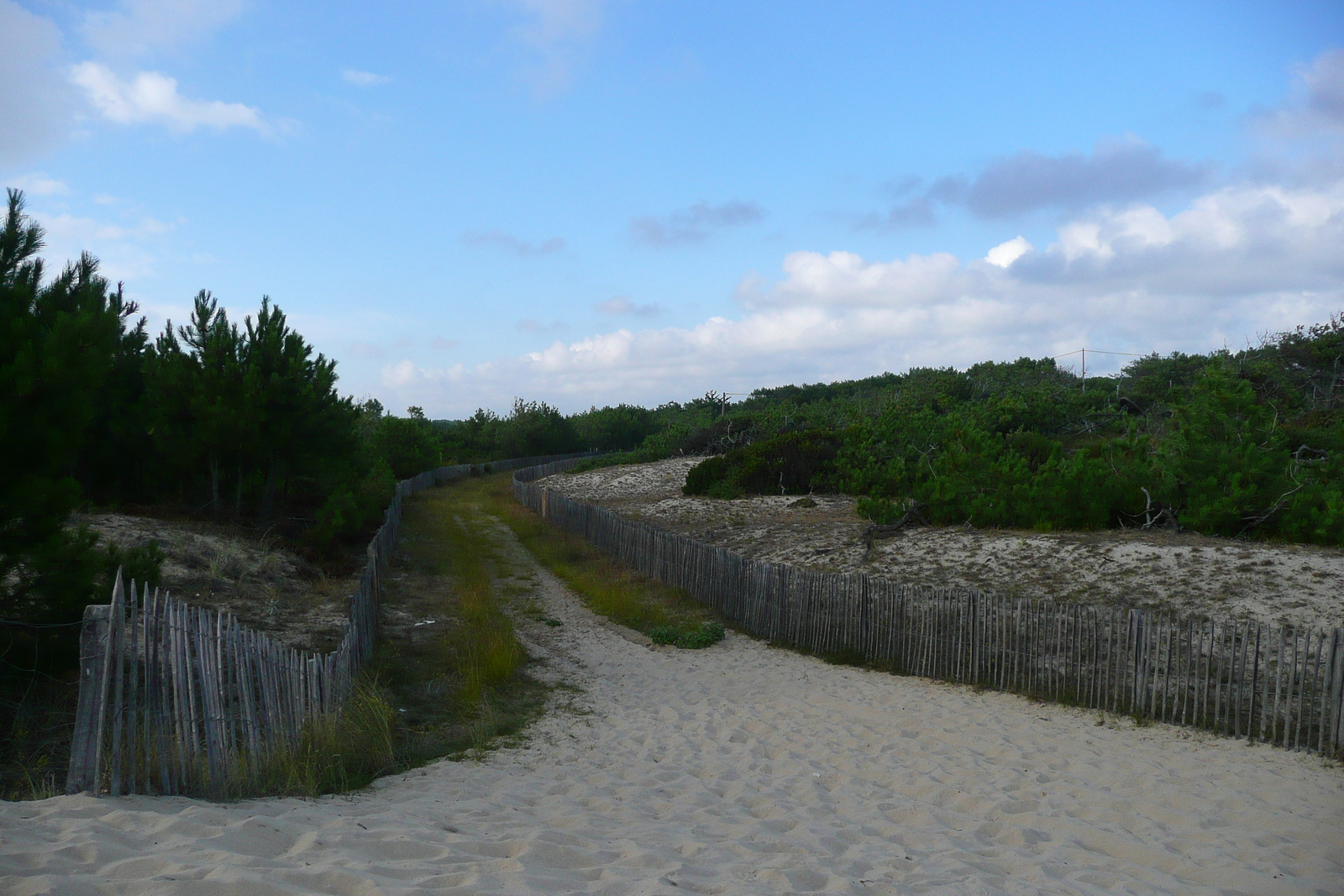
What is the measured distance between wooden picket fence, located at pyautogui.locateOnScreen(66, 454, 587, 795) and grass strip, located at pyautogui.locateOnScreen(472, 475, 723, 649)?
20.8 ft

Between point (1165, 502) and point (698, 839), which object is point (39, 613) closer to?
point (698, 839)

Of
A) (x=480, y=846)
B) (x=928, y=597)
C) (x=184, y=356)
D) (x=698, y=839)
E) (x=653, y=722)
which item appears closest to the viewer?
(x=480, y=846)

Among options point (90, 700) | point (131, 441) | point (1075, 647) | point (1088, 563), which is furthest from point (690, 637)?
point (131, 441)

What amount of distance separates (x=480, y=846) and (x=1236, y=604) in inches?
352

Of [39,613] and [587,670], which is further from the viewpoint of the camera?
[587,670]

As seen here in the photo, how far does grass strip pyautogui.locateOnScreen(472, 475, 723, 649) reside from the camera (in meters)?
11.3

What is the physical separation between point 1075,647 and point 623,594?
763 cm

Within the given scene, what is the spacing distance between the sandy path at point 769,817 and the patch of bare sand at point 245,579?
15.1ft

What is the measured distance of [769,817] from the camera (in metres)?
5.11

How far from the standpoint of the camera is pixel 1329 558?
9281mm

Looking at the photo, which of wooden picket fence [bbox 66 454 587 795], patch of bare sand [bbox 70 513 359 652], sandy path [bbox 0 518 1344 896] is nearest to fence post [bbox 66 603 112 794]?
wooden picket fence [bbox 66 454 587 795]

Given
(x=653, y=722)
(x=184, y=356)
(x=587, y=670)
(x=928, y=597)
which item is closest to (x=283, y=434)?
(x=184, y=356)

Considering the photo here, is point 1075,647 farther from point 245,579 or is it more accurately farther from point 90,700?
point 245,579

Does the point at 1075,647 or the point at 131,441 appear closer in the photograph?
the point at 1075,647
